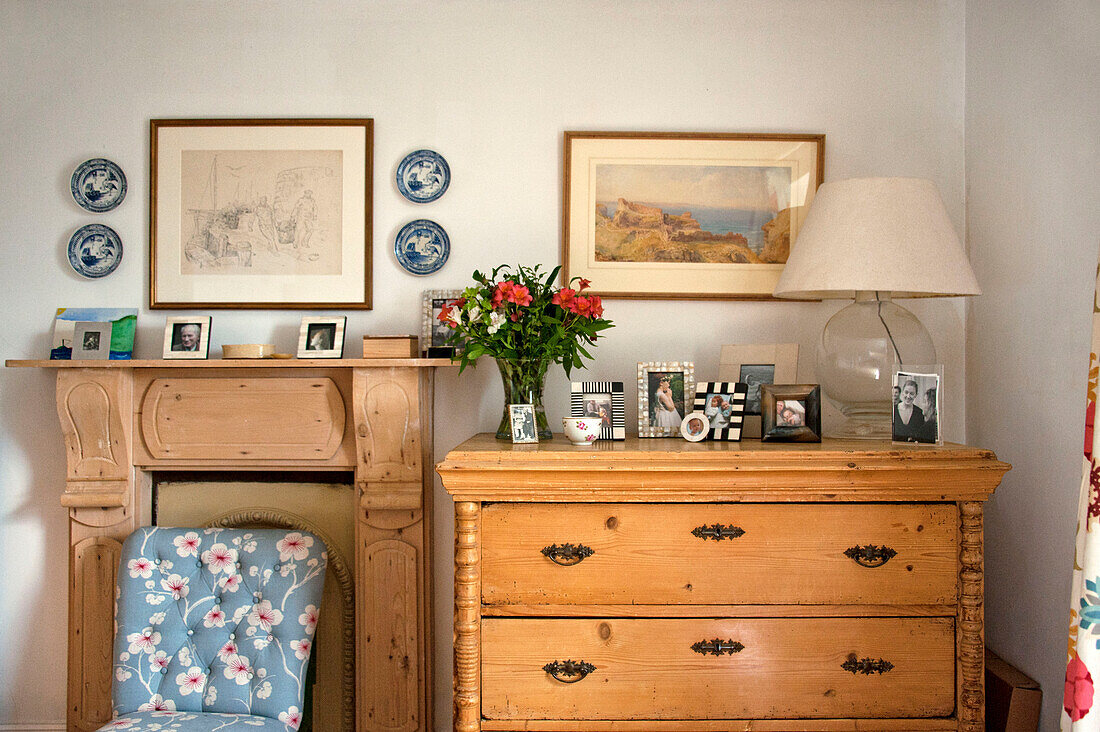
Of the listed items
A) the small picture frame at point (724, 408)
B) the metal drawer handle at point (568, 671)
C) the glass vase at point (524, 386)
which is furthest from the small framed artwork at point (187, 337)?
the small picture frame at point (724, 408)

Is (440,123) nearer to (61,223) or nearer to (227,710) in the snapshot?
(61,223)

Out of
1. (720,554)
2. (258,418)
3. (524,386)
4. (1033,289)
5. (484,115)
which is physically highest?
(484,115)

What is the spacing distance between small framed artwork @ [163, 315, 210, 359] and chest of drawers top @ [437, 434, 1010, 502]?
1061mm

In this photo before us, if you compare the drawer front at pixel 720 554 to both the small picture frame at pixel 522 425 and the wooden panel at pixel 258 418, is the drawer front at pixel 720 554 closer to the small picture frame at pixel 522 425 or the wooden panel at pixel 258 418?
the small picture frame at pixel 522 425

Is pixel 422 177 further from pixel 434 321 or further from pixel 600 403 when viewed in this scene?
pixel 600 403

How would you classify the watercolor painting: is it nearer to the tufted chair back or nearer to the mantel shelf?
the mantel shelf

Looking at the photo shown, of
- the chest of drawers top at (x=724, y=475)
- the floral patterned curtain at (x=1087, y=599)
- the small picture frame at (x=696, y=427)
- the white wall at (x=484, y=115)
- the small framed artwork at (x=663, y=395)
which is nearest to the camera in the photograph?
the floral patterned curtain at (x=1087, y=599)

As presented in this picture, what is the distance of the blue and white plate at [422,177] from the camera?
2.32 m

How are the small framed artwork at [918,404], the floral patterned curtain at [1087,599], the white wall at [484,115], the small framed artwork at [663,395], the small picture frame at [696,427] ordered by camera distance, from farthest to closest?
the white wall at [484,115], the small framed artwork at [663,395], the small picture frame at [696,427], the small framed artwork at [918,404], the floral patterned curtain at [1087,599]

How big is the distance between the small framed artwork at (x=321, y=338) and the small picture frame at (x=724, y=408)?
3.73ft

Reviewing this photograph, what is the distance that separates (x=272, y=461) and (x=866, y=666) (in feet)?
5.86

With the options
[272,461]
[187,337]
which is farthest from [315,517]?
[187,337]

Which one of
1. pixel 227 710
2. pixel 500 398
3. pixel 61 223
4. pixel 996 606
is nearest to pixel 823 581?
pixel 996 606

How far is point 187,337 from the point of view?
2.26 m
